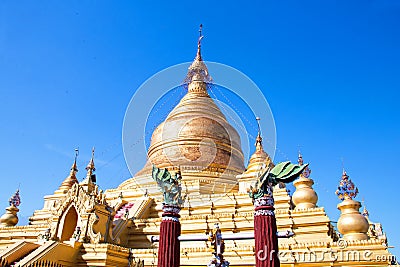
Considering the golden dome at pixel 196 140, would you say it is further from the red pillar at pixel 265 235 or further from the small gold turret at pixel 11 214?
the red pillar at pixel 265 235

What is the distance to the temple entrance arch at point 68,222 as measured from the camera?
71.5 ft

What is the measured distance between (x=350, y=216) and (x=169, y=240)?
11769 mm

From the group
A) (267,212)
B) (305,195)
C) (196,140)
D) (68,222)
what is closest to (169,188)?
(267,212)

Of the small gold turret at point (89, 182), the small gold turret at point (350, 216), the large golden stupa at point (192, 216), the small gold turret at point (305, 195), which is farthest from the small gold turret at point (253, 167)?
the small gold turret at point (89, 182)

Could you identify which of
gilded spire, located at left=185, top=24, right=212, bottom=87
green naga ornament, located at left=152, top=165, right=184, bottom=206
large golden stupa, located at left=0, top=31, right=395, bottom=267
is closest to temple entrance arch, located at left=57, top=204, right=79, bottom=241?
large golden stupa, located at left=0, top=31, right=395, bottom=267

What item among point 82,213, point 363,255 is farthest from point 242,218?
point 82,213

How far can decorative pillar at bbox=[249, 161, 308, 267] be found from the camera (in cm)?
1062

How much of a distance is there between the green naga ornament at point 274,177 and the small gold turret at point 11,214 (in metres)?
26.0

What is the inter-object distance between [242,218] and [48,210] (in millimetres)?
17229

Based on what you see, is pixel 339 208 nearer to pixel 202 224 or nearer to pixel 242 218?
pixel 242 218

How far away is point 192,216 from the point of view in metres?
23.7

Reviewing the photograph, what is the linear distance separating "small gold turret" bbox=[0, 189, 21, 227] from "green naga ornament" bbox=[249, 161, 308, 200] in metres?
26.0

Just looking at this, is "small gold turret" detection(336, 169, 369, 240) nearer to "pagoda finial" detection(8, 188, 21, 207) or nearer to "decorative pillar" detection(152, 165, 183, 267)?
"decorative pillar" detection(152, 165, 183, 267)

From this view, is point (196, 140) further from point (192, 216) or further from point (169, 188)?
point (169, 188)
